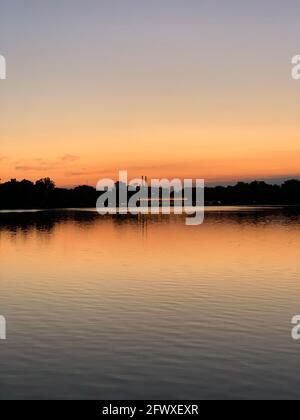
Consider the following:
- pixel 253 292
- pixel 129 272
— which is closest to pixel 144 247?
pixel 129 272

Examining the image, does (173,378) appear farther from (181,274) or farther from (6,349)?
(181,274)

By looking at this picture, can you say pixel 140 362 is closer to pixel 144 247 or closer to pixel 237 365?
pixel 237 365

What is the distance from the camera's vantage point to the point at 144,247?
7281 cm

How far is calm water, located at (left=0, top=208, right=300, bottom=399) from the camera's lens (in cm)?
2066

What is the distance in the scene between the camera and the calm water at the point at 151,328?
2066 centimetres

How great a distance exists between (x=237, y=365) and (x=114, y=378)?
473 centimetres

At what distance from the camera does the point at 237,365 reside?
891 inches

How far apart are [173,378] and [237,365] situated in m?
2.80

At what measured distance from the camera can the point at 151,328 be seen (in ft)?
95.0

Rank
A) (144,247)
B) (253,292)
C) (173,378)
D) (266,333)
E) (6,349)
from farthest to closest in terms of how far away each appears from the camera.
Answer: (144,247)
(253,292)
(266,333)
(6,349)
(173,378)
